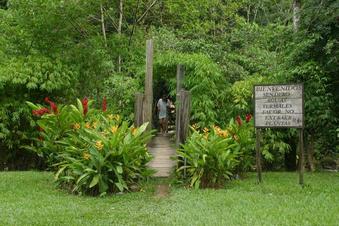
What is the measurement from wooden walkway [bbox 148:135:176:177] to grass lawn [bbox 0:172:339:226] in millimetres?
1741

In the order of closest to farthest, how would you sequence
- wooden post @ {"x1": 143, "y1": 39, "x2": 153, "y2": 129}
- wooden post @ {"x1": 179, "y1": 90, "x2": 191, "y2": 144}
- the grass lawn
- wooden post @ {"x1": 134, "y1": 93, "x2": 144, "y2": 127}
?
1. the grass lawn
2. wooden post @ {"x1": 179, "y1": 90, "x2": 191, "y2": 144}
3. wooden post @ {"x1": 134, "y1": 93, "x2": 144, "y2": 127}
4. wooden post @ {"x1": 143, "y1": 39, "x2": 153, "y2": 129}

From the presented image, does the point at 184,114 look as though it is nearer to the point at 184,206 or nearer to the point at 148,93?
the point at 148,93

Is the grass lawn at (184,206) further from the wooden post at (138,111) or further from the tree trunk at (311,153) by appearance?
the tree trunk at (311,153)

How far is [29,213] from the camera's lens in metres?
7.59

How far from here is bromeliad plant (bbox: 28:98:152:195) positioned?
934 centimetres

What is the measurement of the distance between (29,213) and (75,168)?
193 centimetres

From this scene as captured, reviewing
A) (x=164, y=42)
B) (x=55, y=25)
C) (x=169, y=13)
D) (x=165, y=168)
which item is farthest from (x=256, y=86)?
(x=169, y=13)

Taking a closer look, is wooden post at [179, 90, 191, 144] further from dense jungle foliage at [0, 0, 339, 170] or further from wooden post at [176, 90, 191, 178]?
dense jungle foliage at [0, 0, 339, 170]

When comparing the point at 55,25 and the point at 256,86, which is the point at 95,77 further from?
the point at 256,86

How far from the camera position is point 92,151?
930cm

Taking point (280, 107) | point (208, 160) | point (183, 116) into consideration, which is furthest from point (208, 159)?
point (280, 107)

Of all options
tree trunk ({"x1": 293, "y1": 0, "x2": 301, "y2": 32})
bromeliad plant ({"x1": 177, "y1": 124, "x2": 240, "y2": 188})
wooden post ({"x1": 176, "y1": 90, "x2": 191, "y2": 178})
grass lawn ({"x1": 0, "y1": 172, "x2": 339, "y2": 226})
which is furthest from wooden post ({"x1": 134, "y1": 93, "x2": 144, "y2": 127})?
tree trunk ({"x1": 293, "y1": 0, "x2": 301, "y2": 32})

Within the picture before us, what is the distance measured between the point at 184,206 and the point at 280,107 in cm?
327

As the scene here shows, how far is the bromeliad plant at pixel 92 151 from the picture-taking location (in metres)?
9.34
